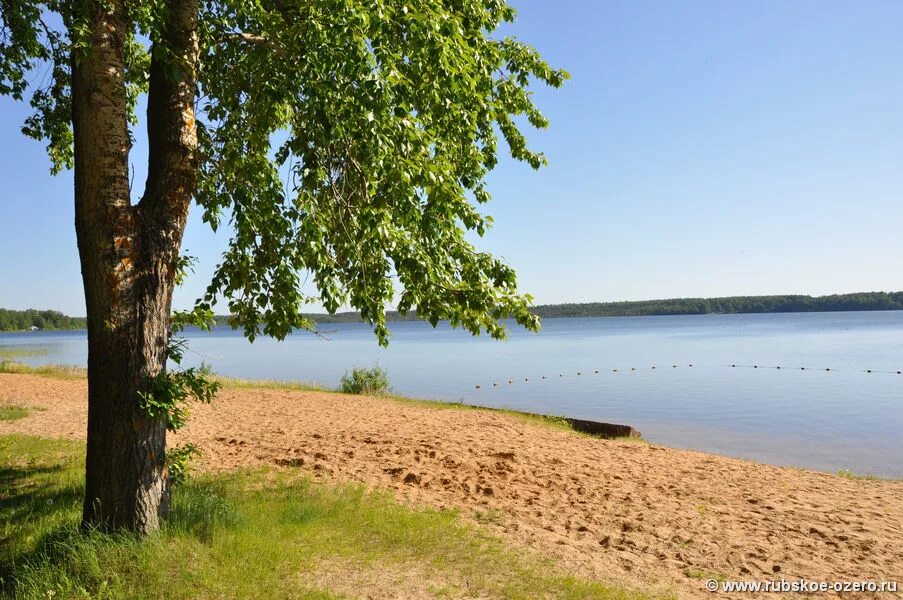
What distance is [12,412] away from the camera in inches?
553

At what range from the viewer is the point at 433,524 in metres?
7.20

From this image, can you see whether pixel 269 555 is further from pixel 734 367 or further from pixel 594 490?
pixel 734 367

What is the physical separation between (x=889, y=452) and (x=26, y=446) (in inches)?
823

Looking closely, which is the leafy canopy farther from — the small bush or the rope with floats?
the rope with floats

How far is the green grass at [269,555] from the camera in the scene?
5199 mm

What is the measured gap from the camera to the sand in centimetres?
680

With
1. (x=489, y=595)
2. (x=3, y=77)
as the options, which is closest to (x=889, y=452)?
(x=489, y=595)

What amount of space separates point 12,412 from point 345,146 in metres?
12.5

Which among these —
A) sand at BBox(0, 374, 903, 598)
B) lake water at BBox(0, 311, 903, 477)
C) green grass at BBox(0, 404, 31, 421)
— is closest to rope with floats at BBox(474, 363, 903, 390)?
lake water at BBox(0, 311, 903, 477)

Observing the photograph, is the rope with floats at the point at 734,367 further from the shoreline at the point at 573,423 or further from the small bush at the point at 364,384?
the shoreline at the point at 573,423

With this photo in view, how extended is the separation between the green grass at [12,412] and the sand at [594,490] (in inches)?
12.0

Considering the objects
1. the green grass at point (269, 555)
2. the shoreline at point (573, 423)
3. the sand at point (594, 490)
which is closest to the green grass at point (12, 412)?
the sand at point (594, 490)

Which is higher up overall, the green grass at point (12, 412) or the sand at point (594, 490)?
the green grass at point (12, 412)

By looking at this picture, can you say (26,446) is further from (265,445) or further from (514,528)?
(514,528)
